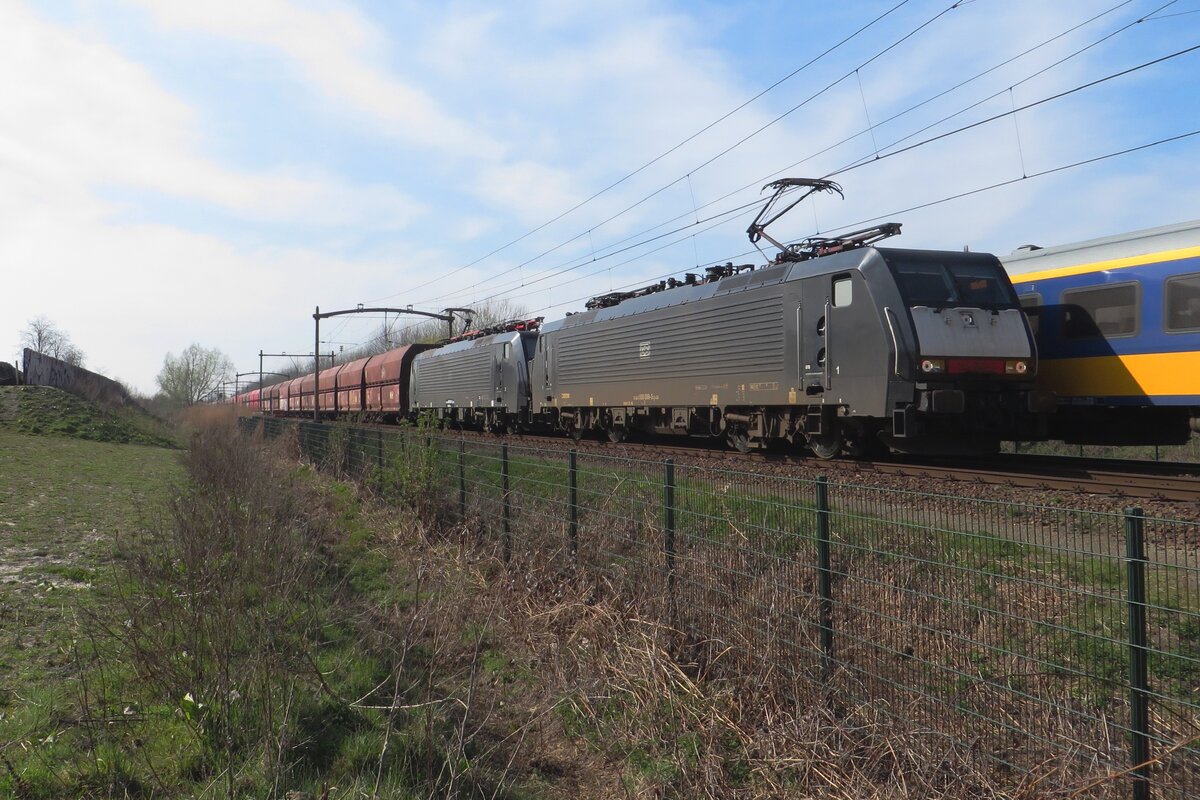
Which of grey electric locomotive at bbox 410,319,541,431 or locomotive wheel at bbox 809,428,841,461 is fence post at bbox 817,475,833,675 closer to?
locomotive wheel at bbox 809,428,841,461

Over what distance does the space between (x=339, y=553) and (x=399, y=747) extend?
5.02 metres

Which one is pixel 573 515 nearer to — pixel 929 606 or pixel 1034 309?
pixel 929 606

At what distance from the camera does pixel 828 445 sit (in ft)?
40.6

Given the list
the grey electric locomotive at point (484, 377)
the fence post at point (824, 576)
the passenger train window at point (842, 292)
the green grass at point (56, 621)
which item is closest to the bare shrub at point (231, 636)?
the green grass at point (56, 621)

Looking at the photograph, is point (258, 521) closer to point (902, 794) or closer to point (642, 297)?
point (902, 794)

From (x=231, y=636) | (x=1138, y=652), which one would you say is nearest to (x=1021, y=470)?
Answer: (x=1138, y=652)

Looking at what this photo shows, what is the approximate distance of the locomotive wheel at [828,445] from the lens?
12195mm

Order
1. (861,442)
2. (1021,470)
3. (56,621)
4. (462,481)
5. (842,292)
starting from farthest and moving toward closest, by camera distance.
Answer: (861,442), (842,292), (1021,470), (462,481), (56,621)

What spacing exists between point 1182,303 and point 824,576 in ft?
32.4

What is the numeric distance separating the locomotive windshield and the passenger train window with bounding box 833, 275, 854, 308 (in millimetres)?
616

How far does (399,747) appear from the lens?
4.39 meters

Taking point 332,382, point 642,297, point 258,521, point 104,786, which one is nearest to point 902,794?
point 104,786

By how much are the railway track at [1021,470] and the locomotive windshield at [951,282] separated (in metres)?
2.15

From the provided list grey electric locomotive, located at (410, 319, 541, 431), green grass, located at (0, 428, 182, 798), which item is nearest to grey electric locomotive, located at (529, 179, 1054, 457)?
grey electric locomotive, located at (410, 319, 541, 431)
